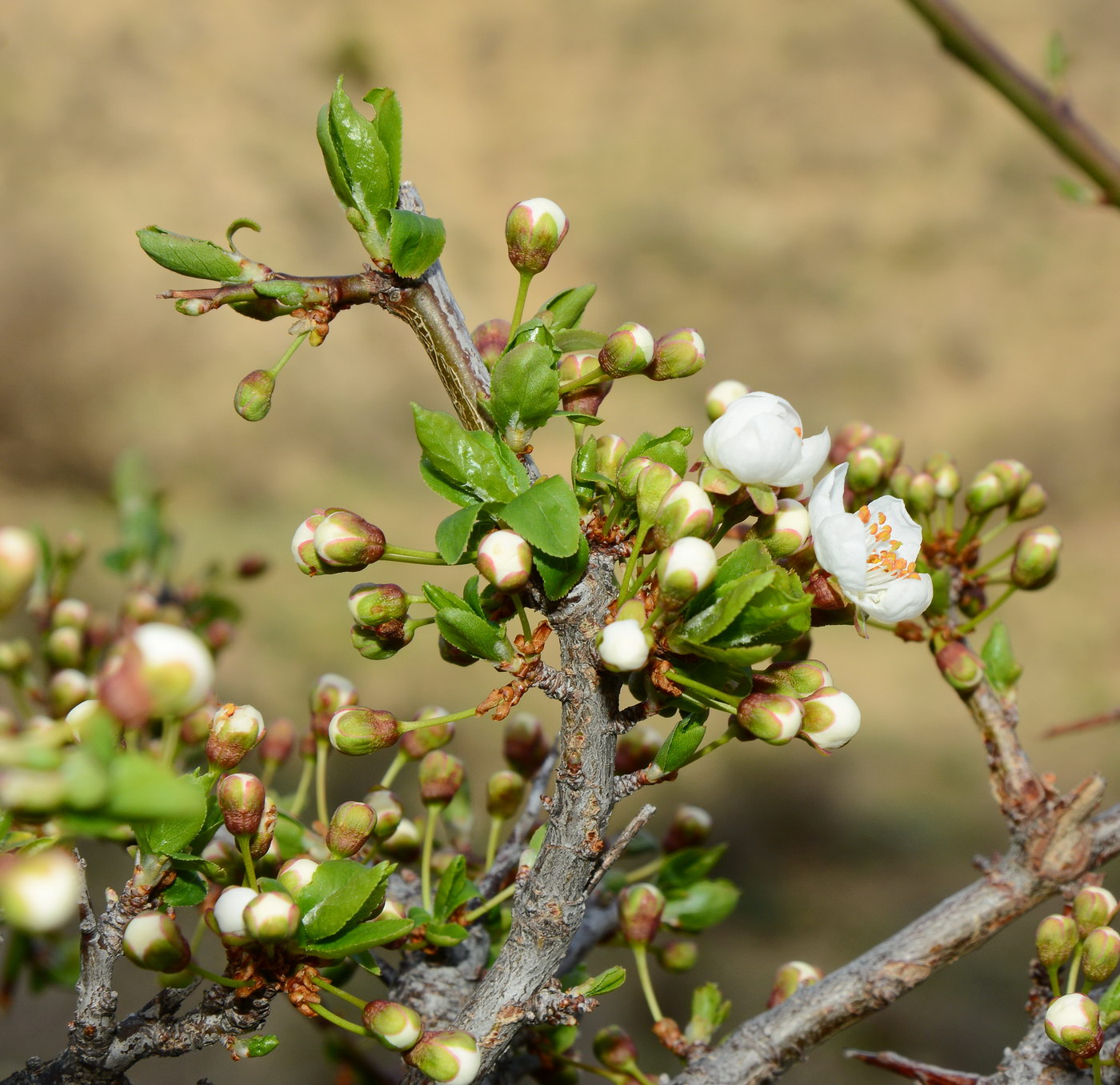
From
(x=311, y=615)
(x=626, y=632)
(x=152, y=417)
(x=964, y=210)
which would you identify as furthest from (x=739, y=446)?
(x=964, y=210)

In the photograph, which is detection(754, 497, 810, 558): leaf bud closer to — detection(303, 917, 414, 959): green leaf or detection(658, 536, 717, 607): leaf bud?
detection(658, 536, 717, 607): leaf bud

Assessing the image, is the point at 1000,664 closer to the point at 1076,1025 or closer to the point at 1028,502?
the point at 1028,502

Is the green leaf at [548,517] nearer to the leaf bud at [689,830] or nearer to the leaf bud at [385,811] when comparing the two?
the leaf bud at [385,811]

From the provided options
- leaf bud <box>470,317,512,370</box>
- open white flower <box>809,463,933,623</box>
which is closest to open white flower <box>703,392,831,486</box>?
open white flower <box>809,463,933,623</box>

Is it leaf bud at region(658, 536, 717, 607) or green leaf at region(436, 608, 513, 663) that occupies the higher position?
leaf bud at region(658, 536, 717, 607)

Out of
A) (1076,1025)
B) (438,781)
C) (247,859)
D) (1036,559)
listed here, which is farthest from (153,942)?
(1036,559)
